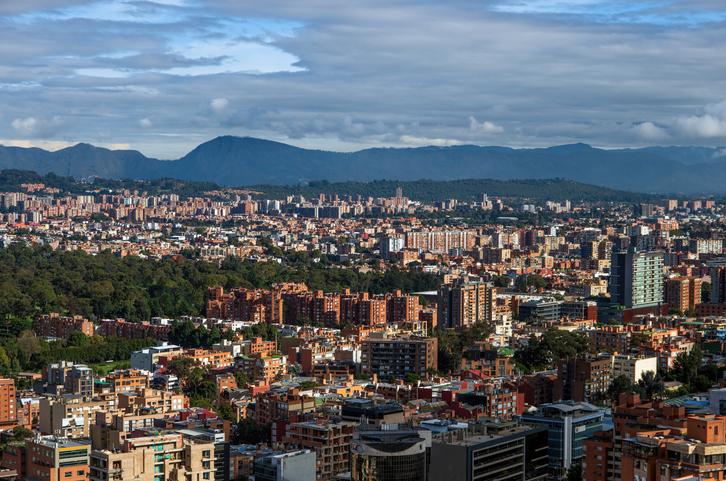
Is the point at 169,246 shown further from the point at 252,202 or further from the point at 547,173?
the point at 547,173

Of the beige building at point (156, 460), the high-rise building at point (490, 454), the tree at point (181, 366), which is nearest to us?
the high-rise building at point (490, 454)

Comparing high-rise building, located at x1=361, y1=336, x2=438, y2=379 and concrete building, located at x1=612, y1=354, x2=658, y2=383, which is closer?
concrete building, located at x1=612, y1=354, x2=658, y2=383

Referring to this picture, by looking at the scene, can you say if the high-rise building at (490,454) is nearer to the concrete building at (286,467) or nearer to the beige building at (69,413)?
the concrete building at (286,467)

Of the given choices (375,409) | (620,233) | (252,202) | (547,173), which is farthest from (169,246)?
(547,173)

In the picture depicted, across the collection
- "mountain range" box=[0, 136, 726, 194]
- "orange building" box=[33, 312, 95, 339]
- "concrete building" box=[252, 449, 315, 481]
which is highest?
"mountain range" box=[0, 136, 726, 194]

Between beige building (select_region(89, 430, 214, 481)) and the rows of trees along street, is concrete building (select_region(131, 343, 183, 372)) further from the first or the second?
beige building (select_region(89, 430, 214, 481))

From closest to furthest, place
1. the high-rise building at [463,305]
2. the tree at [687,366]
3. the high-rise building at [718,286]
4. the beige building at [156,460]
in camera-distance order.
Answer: the beige building at [156,460] < the tree at [687,366] < the high-rise building at [463,305] < the high-rise building at [718,286]

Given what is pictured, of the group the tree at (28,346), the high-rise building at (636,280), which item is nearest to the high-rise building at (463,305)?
the high-rise building at (636,280)

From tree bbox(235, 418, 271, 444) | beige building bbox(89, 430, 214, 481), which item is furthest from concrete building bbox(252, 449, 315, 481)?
tree bbox(235, 418, 271, 444)
